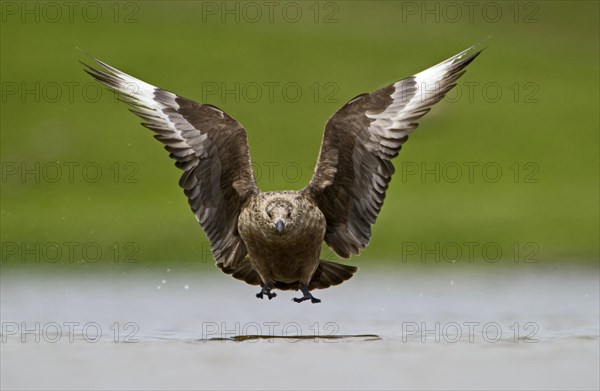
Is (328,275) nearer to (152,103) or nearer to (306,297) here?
(306,297)

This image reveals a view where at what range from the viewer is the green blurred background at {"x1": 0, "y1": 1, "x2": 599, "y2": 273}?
58.0 feet

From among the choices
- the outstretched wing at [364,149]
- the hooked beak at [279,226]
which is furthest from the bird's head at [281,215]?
the outstretched wing at [364,149]

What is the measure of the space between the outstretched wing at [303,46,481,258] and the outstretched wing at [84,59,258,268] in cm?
55

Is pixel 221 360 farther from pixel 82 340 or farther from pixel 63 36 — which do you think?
pixel 63 36

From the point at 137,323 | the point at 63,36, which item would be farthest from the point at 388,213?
the point at 63,36

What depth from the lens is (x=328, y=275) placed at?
34.3 feet

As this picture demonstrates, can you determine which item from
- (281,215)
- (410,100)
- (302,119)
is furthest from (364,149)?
(302,119)

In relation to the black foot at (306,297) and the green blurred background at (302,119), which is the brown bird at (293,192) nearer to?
the black foot at (306,297)

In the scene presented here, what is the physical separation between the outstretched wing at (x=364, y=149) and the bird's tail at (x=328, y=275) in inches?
6.2

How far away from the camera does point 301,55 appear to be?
2698 cm

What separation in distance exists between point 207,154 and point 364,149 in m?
1.09

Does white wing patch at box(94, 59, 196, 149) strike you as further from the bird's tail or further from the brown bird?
the bird's tail

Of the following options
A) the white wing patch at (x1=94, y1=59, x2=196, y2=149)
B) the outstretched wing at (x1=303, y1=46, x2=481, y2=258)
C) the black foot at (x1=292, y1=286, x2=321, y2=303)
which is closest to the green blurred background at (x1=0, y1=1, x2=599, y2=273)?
the white wing patch at (x1=94, y1=59, x2=196, y2=149)

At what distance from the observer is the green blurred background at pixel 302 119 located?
17.7m
